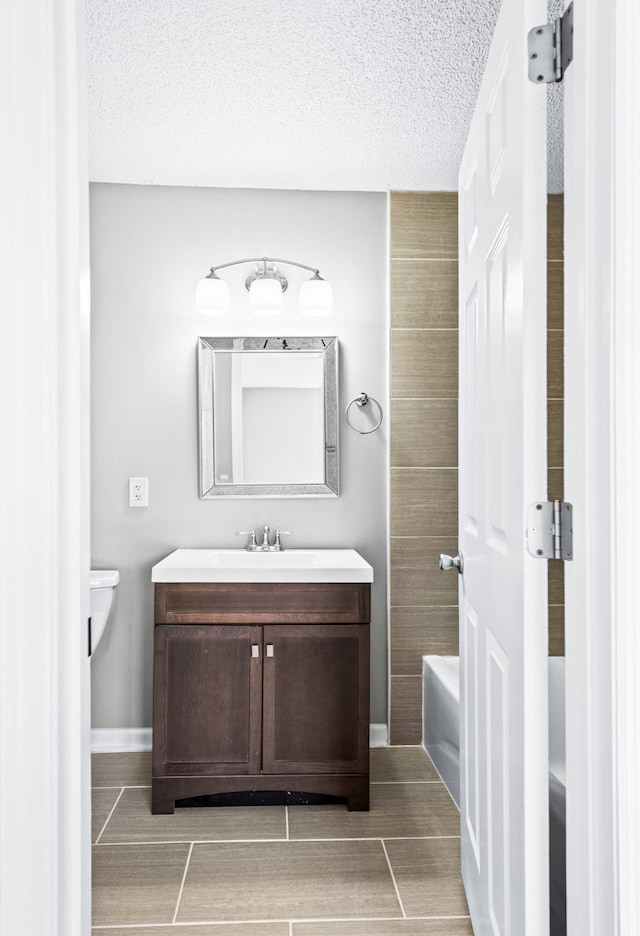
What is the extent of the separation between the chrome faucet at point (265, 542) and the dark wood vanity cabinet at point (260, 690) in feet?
1.58

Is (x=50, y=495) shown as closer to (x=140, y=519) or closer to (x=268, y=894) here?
(x=268, y=894)

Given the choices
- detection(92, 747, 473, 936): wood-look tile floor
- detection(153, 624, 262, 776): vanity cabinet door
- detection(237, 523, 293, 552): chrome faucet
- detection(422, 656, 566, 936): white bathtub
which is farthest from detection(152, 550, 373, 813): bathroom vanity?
detection(237, 523, 293, 552): chrome faucet

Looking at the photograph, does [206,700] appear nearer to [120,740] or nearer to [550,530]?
[120,740]

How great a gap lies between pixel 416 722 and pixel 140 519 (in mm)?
1445

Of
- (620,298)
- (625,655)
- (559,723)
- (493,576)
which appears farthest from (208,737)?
(620,298)

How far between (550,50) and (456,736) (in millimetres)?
2118

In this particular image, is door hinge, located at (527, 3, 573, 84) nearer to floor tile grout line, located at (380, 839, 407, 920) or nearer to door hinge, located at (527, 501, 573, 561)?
door hinge, located at (527, 501, 573, 561)

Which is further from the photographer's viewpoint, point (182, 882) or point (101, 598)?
point (101, 598)

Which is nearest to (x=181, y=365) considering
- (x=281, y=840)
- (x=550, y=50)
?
(x=281, y=840)

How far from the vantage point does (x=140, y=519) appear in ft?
9.79

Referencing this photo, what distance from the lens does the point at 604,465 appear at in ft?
3.05

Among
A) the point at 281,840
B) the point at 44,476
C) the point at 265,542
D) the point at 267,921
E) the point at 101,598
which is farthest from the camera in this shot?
the point at 265,542

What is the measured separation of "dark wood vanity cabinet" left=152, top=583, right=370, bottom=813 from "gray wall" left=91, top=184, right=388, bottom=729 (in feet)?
1.93

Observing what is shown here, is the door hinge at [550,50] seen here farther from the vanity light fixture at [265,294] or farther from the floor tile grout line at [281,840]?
the floor tile grout line at [281,840]
